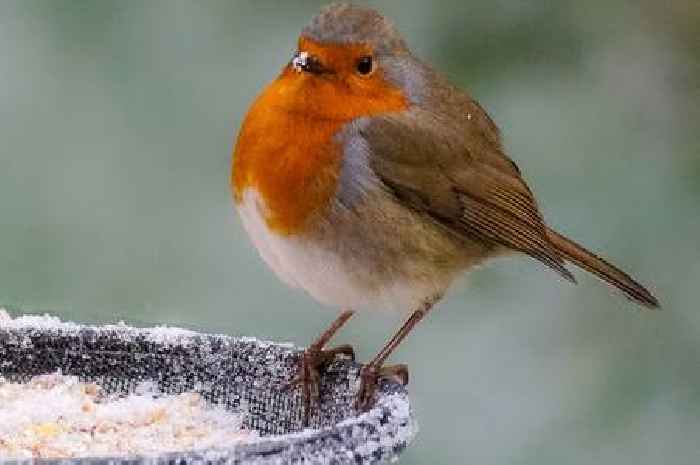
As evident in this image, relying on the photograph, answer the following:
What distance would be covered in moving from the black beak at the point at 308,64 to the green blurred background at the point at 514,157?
1.39m

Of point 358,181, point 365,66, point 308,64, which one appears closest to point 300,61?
point 308,64

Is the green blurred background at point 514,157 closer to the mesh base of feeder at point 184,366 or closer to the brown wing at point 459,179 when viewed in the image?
the brown wing at point 459,179

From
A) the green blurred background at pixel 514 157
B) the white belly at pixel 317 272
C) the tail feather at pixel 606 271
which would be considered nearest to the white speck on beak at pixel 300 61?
the white belly at pixel 317 272

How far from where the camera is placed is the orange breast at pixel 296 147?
359cm

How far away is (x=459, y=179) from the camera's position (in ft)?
13.1

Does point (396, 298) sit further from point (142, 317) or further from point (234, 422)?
point (142, 317)

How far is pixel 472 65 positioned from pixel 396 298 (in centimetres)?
143

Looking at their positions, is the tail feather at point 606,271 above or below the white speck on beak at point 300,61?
below

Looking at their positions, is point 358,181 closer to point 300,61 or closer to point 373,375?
point 300,61

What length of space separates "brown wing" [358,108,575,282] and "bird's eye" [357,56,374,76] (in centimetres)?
12

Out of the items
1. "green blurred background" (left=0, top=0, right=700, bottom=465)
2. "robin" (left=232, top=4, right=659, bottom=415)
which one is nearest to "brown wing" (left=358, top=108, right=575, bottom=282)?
"robin" (left=232, top=4, right=659, bottom=415)

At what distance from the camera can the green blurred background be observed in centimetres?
484

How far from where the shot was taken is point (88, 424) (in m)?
3.24

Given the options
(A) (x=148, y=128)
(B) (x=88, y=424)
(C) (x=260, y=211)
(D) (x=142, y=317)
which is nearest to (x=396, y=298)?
(C) (x=260, y=211)
